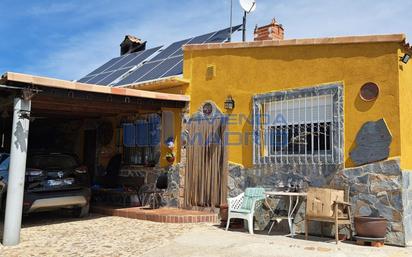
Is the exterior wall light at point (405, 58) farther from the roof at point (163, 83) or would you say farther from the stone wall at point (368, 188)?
the roof at point (163, 83)

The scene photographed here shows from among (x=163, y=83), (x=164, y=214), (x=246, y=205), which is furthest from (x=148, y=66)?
(x=246, y=205)

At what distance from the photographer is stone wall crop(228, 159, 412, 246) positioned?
725 centimetres

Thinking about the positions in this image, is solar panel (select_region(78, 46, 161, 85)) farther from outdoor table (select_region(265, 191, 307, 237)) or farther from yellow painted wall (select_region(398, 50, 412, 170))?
yellow painted wall (select_region(398, 50, 412, 170))

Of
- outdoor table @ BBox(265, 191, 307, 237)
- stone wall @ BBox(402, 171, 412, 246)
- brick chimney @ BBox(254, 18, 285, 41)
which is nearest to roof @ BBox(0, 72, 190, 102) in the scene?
brick chimney @ BBox(254, 18, 285, 41)

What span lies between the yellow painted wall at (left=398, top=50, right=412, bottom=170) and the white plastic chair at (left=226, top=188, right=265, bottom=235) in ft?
9.01

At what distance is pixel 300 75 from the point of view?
8.70 m

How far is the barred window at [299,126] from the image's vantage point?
26.7ft

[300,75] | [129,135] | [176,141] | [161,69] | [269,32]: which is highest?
[269,32]

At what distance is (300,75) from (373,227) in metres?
3.33

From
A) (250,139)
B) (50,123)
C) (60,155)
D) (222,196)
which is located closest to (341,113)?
(250,139)

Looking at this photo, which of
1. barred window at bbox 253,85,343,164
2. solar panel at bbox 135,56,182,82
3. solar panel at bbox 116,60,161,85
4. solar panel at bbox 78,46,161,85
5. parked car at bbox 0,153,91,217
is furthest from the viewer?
solar panel at bbox 78,46,161,85

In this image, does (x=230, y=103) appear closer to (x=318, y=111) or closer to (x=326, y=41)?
(x=318, y=111)

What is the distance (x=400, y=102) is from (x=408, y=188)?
1.56m

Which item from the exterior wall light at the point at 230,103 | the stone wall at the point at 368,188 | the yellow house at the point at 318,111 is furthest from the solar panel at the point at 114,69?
the stone wall at the point at 368,188
